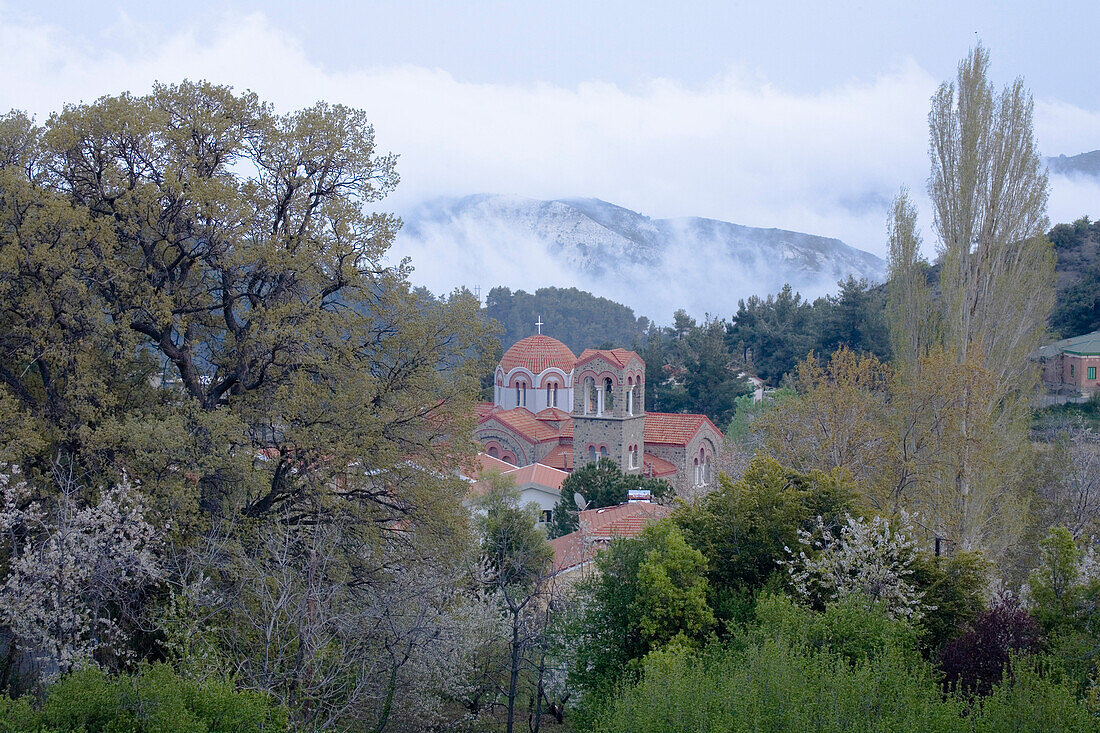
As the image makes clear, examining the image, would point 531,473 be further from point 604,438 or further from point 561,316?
point 561,316

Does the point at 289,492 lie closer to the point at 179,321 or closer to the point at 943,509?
the point at 179,321

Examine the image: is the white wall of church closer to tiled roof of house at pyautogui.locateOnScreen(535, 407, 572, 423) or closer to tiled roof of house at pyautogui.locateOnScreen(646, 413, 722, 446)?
tiled roof of house at pyautogui.locateOnScreen(535, 407, 572, 423)

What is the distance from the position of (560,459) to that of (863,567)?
26.1m

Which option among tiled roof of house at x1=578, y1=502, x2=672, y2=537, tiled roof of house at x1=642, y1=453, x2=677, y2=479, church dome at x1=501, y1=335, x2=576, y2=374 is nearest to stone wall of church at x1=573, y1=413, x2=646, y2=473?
tiled roof of house at x1=642, y1=453, x2=677, y2=479

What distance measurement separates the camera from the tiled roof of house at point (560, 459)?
126ft

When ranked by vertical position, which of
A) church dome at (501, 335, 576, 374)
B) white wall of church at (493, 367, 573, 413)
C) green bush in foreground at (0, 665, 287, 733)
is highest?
church dome at (501, 335, 576, 374)

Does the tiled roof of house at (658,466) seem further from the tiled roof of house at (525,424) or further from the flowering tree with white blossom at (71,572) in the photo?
the flowering tree with white blossom at (71,572)

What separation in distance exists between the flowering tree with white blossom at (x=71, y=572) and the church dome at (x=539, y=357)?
30.0 meters

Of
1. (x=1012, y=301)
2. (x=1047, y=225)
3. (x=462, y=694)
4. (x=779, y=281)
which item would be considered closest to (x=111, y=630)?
(x=462, y=694)

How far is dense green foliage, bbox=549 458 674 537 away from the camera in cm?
2922

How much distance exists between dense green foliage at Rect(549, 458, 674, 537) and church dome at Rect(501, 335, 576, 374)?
38.4 ft

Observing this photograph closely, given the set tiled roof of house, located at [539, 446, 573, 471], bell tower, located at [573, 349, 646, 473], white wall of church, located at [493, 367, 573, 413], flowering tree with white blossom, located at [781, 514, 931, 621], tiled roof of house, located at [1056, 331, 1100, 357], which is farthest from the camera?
tiled roof of house, located at [1056, 331, 1100, 357]

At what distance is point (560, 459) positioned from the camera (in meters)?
39.0

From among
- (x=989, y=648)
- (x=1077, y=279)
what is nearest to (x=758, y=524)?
(x=989, y=648)
